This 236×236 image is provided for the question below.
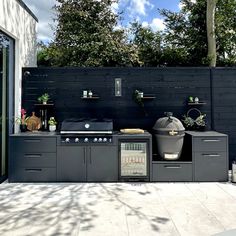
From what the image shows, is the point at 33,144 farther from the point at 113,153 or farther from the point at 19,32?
the point at 19,32

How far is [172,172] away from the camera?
186 inches

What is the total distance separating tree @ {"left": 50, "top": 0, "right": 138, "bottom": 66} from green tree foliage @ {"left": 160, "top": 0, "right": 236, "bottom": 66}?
214cm

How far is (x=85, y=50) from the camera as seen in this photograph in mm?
8102

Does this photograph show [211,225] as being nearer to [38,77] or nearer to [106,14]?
[38,77]

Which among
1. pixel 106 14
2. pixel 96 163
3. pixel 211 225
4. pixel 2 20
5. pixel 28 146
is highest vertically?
pixel 106 14

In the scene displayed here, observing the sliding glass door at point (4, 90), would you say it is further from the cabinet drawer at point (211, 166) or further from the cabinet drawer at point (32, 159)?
the cabinet drawer at point (211, 166)

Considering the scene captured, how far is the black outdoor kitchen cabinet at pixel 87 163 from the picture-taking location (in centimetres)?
465

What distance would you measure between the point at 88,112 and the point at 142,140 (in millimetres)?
1324

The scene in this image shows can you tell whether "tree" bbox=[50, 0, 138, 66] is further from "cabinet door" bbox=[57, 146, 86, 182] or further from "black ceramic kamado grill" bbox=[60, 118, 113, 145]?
"cabinet door" bbox=[57, 146, 86, 182]

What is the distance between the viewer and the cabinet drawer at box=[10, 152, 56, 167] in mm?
4603

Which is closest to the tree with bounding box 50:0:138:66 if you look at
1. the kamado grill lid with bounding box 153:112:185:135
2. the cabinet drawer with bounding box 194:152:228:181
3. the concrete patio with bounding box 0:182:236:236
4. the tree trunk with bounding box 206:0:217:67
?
the tree trunk with bounding box 206:0:217:67

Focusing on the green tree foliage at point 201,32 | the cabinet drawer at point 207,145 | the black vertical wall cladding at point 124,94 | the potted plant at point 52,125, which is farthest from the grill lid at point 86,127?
the green tree foliage at point 201,32

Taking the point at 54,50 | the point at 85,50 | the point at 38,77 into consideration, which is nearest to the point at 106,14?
the point at 85,50

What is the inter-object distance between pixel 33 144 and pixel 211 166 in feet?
9.64
